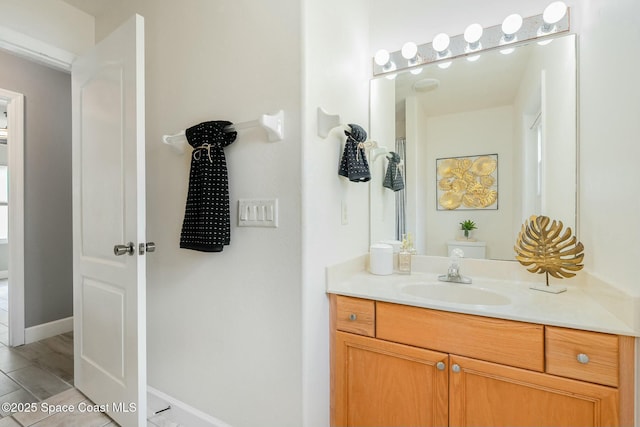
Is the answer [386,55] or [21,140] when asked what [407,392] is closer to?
[386,55]

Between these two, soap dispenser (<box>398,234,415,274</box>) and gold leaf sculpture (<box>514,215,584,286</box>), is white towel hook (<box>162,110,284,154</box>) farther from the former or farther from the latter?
gold leaf sculpture (<box>514,215,584,286</box>)

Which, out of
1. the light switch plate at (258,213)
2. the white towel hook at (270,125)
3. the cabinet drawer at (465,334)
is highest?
the white towel hook at (270,125)

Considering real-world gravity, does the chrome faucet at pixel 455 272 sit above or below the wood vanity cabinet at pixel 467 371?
above

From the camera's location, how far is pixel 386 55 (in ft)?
5.91

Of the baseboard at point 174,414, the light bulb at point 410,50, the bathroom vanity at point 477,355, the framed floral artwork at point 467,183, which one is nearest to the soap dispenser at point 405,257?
the bathroom vanity at point 477,355

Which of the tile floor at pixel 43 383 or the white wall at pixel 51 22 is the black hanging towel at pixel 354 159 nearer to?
the tile floor at pixel 43 383

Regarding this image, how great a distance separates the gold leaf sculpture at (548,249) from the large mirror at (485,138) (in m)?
0.06

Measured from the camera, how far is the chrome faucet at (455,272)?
151 centimetres

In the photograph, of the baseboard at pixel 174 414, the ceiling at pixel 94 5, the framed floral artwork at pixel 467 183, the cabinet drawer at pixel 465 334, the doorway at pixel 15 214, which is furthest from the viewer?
the doorway at pixel 15 214

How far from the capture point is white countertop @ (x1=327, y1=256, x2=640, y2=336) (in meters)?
0.98

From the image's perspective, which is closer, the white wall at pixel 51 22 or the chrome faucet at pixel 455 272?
the chrome faucet at pixel 455 272

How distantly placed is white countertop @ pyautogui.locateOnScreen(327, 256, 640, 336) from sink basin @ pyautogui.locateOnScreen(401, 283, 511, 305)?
3 centimetres

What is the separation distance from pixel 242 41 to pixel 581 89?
1535mm

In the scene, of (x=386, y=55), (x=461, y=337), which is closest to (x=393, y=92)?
(x=386, y=55)
